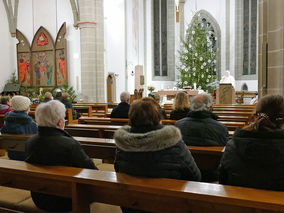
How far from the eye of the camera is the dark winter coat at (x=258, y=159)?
185 centimetres

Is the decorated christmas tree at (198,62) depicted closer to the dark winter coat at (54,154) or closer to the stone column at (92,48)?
the stone column at (92,48)

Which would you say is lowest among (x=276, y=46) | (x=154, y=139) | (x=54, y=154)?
(x=54, y=154)

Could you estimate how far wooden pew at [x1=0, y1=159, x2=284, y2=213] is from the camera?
1509 millimetres

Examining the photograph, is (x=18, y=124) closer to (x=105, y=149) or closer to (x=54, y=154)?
(x=105, y=149)

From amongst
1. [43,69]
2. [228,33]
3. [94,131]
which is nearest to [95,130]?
[94,131]

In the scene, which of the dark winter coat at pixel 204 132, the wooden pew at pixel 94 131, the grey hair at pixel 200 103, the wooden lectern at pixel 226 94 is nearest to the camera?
the dark winter coat at pixel 204 132

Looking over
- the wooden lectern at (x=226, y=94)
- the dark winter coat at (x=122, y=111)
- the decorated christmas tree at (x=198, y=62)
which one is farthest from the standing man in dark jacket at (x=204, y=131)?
the decorated christmas tree at (x=198, y=62)

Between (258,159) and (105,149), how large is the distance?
5.43 feet

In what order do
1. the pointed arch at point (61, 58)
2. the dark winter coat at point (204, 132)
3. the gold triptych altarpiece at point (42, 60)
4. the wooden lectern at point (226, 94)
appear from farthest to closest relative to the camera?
the gold triptych altarpiece at point (42, 60) → the pointed arch at point (61, 58) → the wooden lectern at point (226, 94) → the dark winter coat at point (204, 132)

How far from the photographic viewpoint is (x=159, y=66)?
19141 mm

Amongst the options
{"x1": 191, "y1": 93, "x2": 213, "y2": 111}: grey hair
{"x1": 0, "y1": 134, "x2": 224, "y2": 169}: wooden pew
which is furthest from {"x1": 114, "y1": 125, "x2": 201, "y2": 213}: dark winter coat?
{"x1": 191, "y1": 93, "x2": 213, "y2": 111}: grey hair

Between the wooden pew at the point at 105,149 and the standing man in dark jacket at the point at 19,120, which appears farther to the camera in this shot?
the standing man in dark jacket at the point at 19,120

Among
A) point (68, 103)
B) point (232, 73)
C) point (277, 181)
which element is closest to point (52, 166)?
point (277, 181)

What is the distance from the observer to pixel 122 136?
198cm
